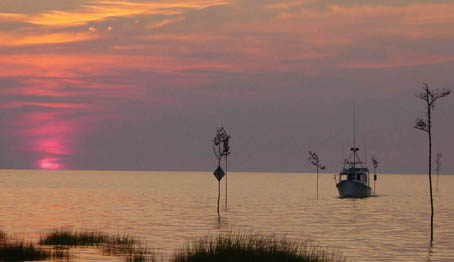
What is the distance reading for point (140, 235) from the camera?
47.6 m

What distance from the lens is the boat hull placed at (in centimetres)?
11269

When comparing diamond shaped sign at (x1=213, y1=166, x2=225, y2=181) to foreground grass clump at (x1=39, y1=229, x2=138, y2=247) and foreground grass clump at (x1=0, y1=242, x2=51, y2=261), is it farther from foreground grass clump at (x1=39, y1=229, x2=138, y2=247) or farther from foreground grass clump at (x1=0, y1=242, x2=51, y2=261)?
foreground grass clump at (x1=0, y1=242, x2=51, y2=261)

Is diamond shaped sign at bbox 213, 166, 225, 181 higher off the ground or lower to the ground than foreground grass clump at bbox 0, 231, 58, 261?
higher

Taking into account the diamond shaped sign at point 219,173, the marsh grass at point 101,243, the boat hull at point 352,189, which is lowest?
the marsh grass at point 101,243

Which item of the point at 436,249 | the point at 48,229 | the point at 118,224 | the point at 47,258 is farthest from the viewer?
the point at 118,224

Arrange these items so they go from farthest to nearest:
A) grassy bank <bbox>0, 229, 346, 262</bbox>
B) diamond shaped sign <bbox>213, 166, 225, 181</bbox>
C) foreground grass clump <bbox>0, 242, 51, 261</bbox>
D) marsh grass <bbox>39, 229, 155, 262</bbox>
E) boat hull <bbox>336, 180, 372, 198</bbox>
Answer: boat hull <bbox>336, 180, 372, 198</bbox>, diamond shaped sign <bbox>213, 166, 225, 181</bbox>, marsh grass <bbox>39, 229, 155, 262</bbox>, foreground grass clump <bbox>0, 242, 51, 261</bbox>, grassy bank <bbox>0, 229, 346, 262</bbox>

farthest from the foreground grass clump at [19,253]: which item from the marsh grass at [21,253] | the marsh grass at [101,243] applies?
the marsh grass at [101,243]

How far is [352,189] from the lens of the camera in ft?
372

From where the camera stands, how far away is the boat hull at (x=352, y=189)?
112688mm

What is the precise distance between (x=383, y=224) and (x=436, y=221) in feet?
23.9

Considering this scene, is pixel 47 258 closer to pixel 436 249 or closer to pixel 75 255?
pixel 75 255

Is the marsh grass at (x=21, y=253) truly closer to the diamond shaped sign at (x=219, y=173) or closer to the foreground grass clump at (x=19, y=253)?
the foreground grass clump at (x=19, y=253)

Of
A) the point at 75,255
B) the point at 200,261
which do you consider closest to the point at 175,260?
the point at 200,261

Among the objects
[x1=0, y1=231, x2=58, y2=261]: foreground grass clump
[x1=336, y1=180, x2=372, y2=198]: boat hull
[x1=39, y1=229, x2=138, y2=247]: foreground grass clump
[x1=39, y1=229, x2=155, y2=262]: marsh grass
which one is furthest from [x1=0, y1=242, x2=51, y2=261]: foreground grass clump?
[x1=336, y1=180, x2=372, y2=198]: boat hull
